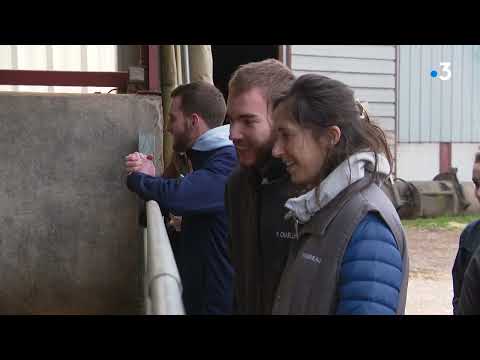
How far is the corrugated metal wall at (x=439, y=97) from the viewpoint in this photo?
1391 cm

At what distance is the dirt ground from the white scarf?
4671mm

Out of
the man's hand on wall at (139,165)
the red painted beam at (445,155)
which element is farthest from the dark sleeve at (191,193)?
the red painted beam at (445,155)

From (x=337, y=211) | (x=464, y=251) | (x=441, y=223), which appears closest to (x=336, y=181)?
(x=337, y=211)

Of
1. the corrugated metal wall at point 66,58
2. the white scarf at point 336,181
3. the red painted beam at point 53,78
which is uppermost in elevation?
the corrugated metal wall at point 66,58

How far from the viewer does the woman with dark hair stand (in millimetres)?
1348

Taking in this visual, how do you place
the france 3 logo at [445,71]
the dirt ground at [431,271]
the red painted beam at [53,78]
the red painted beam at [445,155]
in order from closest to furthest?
1. the red painted beam at [53,78]
2. the dirt ground at [431,271]
3. the red painted beam at [445,155]
4. the france 3 logo at [445,71]

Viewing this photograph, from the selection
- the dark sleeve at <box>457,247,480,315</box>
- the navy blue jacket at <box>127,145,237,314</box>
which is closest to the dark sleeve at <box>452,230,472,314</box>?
the dark sleeve at <box>457,247,480,315</box>

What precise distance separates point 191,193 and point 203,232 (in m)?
0.16

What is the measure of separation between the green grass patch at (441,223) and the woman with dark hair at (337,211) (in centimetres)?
1068

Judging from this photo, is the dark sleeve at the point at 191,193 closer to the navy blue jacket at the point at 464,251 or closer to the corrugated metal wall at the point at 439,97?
the navy blue jacket at the point at 464,251

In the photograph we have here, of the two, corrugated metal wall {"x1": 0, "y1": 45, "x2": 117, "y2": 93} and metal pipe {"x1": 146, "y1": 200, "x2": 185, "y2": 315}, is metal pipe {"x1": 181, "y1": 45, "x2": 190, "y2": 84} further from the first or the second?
metal pipe {"x1": 146, "y1": 200, "x2": 185, "y2": 315}

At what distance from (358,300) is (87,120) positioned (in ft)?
7.40

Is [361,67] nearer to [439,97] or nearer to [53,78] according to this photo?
[439,97]
